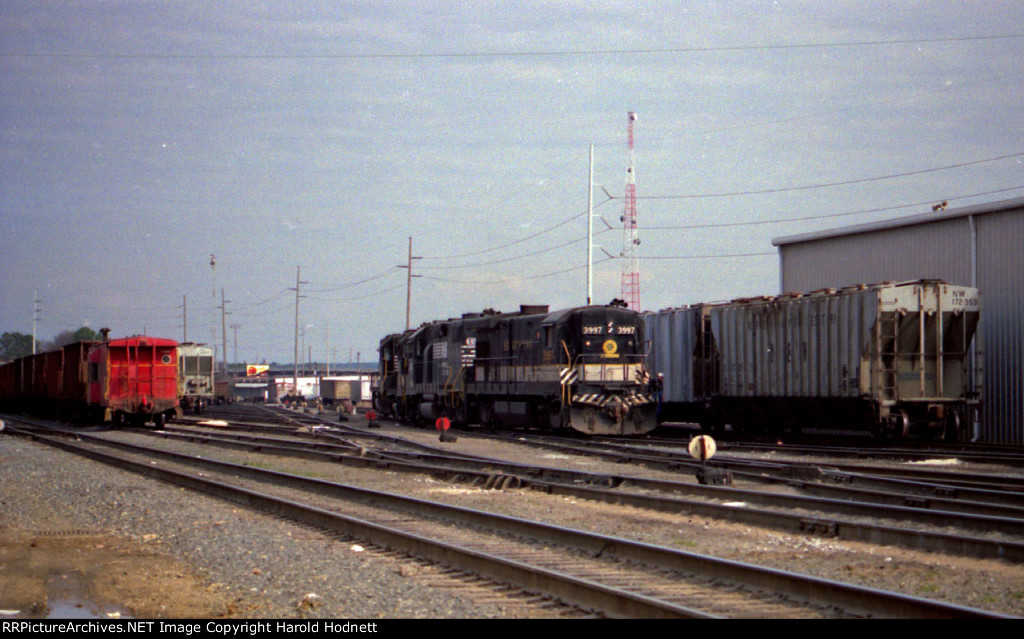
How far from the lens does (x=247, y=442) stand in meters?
26.3

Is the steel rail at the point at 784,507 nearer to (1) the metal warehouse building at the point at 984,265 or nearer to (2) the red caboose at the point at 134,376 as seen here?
(1) the metal warehouse building at the point at 984,265

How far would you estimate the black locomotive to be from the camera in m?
25.7

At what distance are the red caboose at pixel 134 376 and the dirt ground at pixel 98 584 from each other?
76.6ft

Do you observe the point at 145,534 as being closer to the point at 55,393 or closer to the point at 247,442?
the point at 247,442

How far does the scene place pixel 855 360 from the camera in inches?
889

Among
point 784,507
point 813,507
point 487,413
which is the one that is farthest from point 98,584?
point 487,413

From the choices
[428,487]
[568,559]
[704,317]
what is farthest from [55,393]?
[568,559]

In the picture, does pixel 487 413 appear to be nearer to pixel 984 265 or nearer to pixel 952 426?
pixel 952 426

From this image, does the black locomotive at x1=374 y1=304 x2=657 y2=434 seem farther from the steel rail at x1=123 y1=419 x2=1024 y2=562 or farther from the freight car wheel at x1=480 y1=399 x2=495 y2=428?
the steel rail at x1=123 y1=419 x2=1024 y2=562

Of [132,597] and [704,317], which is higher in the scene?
[704,317]

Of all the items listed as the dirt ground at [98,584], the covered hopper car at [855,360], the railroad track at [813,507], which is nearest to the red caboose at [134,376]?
the railroad track at [813,507]

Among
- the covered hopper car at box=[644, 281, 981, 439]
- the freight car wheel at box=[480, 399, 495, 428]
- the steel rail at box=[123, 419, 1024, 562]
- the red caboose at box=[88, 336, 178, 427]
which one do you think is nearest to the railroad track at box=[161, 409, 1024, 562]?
the steel rail at box=[123, 419, 1024, 562]

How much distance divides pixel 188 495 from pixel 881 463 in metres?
12.4

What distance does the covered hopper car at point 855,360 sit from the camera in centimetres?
2244
